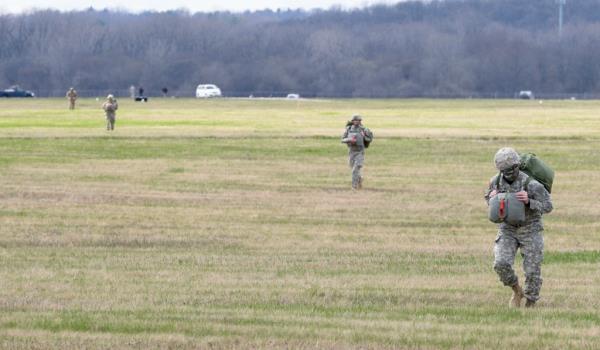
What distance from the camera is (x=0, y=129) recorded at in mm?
61719

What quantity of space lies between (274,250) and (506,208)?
301 inches

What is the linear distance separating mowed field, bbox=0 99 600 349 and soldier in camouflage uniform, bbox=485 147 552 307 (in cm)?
34

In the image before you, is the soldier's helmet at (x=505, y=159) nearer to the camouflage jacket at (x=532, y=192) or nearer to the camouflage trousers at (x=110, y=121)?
the camouflage jacket at (x=532, y=192)

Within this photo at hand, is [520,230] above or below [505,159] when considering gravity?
below

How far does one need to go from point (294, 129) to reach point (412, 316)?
49.6 m

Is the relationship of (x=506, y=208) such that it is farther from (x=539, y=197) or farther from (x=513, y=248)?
(x=513, y=248)

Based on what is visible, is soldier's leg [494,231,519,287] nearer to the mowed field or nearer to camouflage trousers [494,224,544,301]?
camouflage trousers [494,224,544,301]

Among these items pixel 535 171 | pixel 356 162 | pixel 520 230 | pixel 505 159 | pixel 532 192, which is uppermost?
pixel 505 159

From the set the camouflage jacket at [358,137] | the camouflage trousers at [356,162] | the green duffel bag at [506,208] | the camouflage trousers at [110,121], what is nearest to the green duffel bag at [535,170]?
the green duffel bag at [506,208]

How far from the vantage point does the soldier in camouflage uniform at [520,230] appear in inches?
550

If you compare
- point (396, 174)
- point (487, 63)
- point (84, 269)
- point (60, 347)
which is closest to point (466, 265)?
point (84, 269)

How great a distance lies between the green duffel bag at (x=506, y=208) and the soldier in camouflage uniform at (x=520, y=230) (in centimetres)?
7

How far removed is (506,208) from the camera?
45.8 ft

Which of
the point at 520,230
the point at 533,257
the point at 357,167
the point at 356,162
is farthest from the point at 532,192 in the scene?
the point at 357,167
